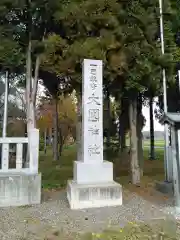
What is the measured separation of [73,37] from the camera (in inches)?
334

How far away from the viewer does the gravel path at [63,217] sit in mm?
4344

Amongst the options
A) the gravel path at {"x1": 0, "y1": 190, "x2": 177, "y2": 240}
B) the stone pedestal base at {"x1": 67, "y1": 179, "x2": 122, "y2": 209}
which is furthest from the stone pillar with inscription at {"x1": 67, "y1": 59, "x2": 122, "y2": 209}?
the gravel path at {"x1": 0, "y1": 190, "x2": 177, "y2": 240}

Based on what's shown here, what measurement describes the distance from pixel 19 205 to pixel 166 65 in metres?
6.09

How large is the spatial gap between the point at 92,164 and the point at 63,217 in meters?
1.49

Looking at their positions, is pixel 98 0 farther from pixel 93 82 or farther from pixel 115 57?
pixel 93 82

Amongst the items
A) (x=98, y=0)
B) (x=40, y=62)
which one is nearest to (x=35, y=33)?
(x=40, y=62)

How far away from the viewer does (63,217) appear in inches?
205

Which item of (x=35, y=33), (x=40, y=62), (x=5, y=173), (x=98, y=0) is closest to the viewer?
(x=5, y=173)

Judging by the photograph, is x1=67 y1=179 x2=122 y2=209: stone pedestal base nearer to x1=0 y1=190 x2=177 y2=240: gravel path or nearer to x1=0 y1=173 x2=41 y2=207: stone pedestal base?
x1=0 y1=190 x2=177 y2=240: gravel path

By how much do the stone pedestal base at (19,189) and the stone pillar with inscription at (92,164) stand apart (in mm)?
851

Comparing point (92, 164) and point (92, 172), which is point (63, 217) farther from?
point (92, 164)

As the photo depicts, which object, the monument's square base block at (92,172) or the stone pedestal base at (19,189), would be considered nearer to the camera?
the stone pedestal base at (19,189)

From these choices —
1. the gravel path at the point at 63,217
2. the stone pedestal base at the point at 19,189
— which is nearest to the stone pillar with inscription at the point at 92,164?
the gravel path at the point at 63,217

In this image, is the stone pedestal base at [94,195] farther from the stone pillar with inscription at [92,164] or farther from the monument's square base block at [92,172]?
the monument's square base block at [92,172]
